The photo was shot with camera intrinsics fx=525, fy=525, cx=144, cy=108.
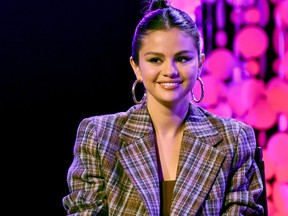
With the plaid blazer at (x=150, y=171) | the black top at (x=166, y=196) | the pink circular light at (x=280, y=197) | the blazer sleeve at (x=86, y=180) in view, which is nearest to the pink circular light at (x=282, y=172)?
the pink circular light at (x=280, y=197)

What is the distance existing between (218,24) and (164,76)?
50.0 inches

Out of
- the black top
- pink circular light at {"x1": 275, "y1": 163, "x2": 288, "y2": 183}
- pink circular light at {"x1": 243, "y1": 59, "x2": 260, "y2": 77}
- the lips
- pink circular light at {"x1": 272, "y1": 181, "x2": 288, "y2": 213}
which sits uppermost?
the lips

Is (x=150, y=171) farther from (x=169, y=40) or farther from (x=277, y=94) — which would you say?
(x=277, y=94)

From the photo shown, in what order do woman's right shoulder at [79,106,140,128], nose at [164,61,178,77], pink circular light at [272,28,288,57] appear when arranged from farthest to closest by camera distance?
pink circular light at [272,28,288,57] → woman's right shoulder at [79,106,140,128] → nose at [164,61,178,77]

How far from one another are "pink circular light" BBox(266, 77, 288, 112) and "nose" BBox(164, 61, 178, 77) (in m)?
1.34

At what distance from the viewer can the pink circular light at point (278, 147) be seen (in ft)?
8.56

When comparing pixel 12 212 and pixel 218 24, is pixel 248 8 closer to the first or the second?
pixel 218 24

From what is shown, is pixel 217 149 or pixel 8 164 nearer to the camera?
pixel 217 149

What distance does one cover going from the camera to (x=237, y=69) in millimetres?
2646

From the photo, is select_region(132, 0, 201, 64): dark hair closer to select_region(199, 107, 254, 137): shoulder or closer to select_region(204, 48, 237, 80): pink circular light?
select_region(199, 107, 254, 137): shoulder

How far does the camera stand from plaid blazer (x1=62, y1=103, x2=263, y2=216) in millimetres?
1380

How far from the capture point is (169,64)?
1361 millimetres

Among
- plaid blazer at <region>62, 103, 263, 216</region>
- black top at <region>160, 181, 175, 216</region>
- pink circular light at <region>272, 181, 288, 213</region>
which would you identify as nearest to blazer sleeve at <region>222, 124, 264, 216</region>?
plaid blazer at <region>62, 103, 263, 216</region>

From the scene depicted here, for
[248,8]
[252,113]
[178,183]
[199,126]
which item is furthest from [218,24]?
[178,183]
